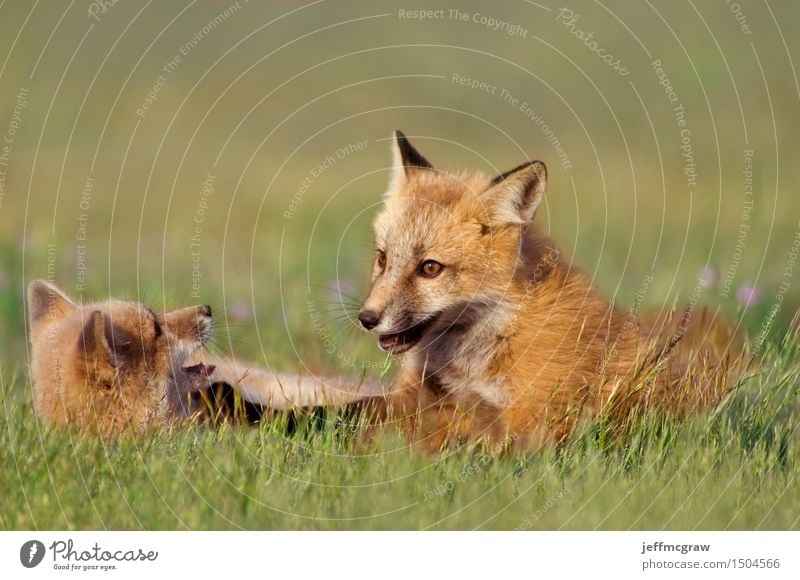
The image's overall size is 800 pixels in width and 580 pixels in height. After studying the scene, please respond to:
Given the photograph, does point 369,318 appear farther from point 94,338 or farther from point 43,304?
point 43,304

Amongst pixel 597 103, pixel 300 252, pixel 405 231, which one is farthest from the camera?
pixel 300 252

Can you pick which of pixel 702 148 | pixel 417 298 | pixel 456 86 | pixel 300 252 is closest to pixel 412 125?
pixel 456 86

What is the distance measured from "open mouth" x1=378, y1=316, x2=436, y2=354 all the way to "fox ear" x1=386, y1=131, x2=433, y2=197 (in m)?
0.97

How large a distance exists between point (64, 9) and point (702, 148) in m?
5.20

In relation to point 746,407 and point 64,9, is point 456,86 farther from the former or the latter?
point 746,407

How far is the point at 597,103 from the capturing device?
9.66 m

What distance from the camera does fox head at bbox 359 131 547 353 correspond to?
6.23 metres

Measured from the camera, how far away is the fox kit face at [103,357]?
5.88 metres

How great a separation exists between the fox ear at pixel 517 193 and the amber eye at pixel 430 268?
1.39 feet

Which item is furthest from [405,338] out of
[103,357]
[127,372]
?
[103,357]

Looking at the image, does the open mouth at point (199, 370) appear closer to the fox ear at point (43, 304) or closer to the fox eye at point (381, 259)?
the fox ear at point (43, 304)
